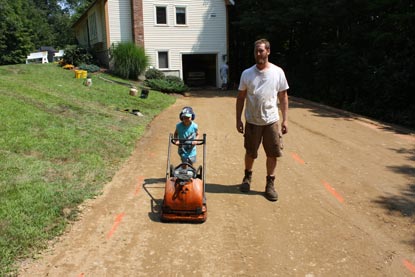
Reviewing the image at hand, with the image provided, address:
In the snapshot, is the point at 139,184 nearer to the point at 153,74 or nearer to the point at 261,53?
the point at 261,53

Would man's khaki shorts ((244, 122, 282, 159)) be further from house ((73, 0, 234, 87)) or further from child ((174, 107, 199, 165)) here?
house ((73, 0, 234, 87))

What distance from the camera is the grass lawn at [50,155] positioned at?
4586 millimetres

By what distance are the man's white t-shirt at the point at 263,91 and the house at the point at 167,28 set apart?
Result: 20307 mm

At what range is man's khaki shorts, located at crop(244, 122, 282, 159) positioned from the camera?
18.7 feet

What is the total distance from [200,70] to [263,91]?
25.2 m

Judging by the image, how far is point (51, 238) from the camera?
445 cm

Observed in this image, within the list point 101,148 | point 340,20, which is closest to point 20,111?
point 101,148

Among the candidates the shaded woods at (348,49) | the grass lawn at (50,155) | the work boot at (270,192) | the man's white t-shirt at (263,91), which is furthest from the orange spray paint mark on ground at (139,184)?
the shaded woods at (348,49)

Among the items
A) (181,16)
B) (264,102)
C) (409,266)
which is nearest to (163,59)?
(181,16)

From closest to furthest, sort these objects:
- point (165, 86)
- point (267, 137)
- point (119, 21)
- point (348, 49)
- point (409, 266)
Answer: point (409, 266) < point (267, 137) < point (348, 49) < point (165, 86) < point (119, 21)

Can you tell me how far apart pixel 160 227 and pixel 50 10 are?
98.2 metres

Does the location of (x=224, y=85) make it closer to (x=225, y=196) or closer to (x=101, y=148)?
(x=101, y=148)

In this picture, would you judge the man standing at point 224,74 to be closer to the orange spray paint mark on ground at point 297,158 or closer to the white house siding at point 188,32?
the white house siding at point 188,32

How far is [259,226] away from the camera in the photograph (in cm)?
497
